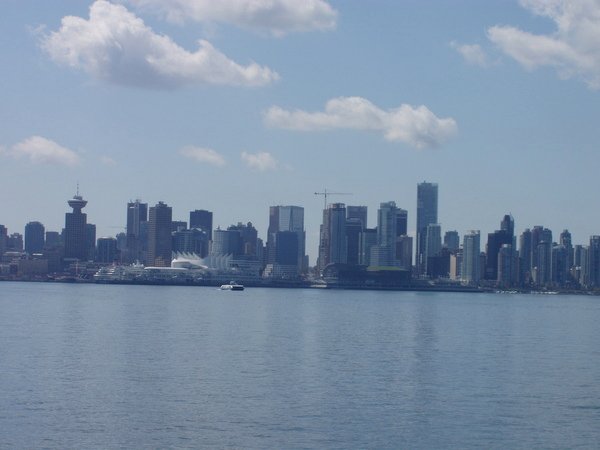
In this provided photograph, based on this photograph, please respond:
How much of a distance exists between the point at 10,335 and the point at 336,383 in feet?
Answer: 104

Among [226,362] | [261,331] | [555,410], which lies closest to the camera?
[555,410]

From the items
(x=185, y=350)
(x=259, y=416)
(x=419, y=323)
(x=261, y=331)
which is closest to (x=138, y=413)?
(x=259, y=416)

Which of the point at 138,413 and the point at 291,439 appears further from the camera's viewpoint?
the point at 138,413

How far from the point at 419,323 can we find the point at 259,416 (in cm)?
6442

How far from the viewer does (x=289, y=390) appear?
44.7m

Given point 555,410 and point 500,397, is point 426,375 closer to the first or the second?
point 500,397

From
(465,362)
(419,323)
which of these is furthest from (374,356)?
(419,323)

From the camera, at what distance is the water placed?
35.3 m

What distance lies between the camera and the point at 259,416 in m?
38.4

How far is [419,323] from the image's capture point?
101 m

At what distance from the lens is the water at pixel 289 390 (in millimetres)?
35312

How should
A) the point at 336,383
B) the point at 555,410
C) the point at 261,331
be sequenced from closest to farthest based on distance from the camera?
the point at 555,410
the point at 336,383
the point at 261,331

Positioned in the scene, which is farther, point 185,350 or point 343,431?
point 185,350

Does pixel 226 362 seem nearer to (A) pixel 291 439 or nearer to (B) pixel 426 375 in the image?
(B) pixel 426 375
